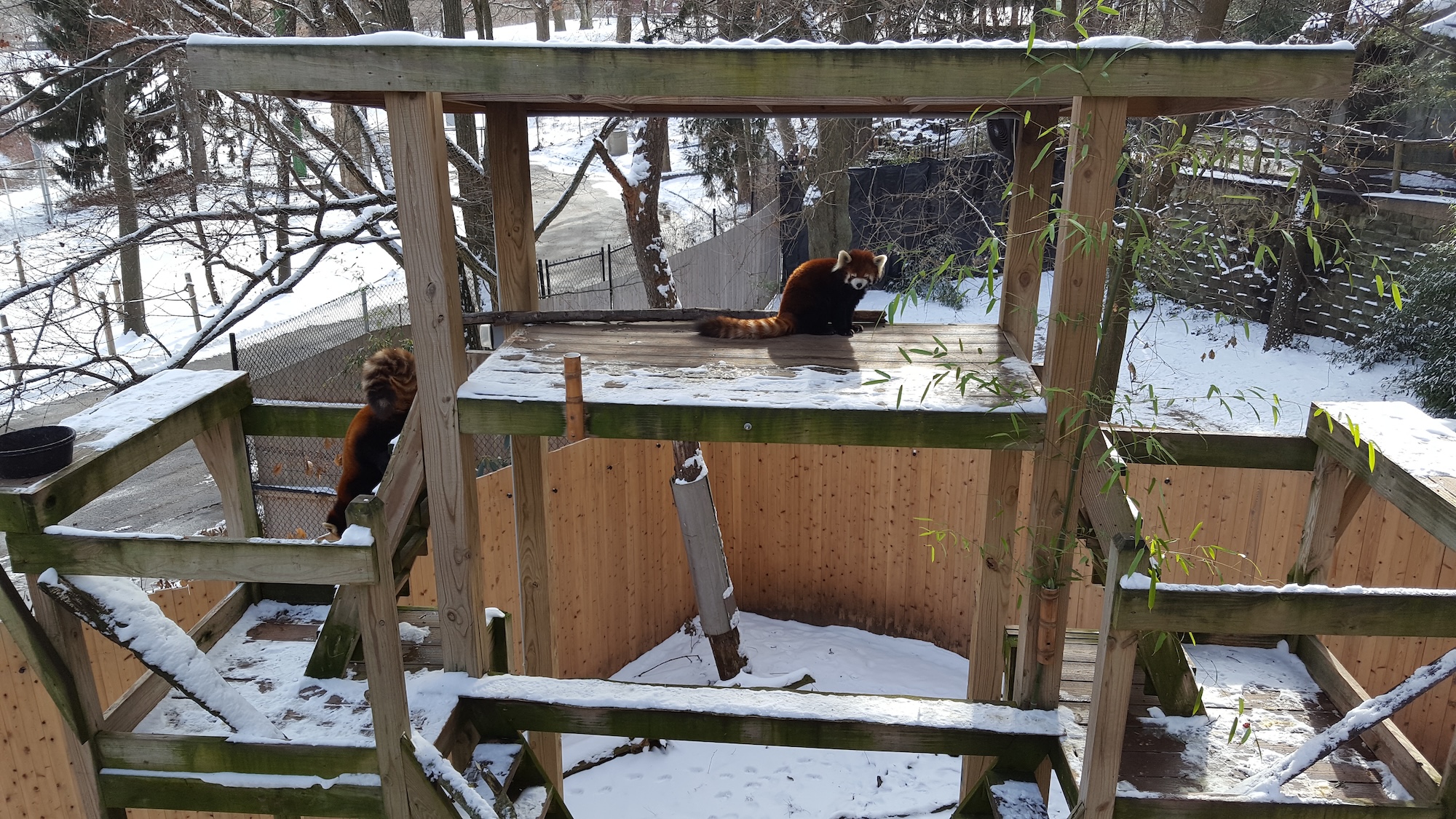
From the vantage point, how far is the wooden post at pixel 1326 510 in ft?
10.5

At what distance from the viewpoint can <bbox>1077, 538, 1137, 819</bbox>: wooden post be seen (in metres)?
2.06

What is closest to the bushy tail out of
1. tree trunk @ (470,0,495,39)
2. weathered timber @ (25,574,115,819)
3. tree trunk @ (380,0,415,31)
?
weathered timber @ (25,574,115,819)

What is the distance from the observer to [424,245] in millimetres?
2410

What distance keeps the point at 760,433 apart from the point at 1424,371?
1028 centimetres

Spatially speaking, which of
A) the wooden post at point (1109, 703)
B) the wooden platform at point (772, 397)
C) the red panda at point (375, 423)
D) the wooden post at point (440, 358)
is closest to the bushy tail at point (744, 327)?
the wooden platform at point (772, 397)

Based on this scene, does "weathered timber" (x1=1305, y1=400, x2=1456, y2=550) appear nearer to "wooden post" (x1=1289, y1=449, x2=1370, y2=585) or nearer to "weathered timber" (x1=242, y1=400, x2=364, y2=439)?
"wooden post" (x1=1289, y1=449, x2=1370, y2=585)

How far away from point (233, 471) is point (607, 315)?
157cm

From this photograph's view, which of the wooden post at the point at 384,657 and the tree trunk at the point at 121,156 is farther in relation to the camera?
the tree trunk at the point at 121,156

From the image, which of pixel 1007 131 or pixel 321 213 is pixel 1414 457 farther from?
pixel 321 213

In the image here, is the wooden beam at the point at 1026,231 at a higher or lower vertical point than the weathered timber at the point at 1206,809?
higher

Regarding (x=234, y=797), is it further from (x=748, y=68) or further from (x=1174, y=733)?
(x=1174, y=733)

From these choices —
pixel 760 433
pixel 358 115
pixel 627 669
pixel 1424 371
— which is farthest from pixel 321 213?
pixel 1424 371

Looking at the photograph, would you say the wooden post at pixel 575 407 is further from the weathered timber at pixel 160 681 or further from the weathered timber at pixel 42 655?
the weathered timber at pixel 42 655

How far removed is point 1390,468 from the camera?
2777 millimetres
